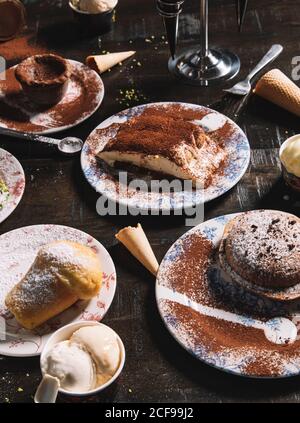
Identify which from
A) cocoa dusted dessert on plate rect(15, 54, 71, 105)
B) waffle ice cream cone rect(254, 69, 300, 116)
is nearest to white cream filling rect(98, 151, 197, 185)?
Answer: cocoa dusted dessert on plate rect(15, 54, 71, 105)

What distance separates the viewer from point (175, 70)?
218 cm

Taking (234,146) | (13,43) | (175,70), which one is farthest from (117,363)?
(13,43)

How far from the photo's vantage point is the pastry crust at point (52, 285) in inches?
54.3

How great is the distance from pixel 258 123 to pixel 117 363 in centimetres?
99

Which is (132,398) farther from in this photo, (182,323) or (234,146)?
(234,146)

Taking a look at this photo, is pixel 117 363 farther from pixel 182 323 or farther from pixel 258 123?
pixel 258 123

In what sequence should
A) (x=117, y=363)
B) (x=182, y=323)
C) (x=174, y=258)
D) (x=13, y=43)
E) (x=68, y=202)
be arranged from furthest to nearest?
(x=13, y=43) < (x=68, y=202) < (x=174, y=258) < (x=182, y=323) < (x=117, y=363)

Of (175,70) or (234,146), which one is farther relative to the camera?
(175,70)

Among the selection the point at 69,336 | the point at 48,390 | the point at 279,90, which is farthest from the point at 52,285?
the point at 279,90

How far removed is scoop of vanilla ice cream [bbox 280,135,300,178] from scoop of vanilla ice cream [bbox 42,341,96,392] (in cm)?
77

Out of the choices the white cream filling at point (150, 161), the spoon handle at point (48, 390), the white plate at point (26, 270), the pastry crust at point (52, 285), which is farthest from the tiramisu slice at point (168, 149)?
the spoon handle at point (48, 390)

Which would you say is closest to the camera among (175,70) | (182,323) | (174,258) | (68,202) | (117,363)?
(117,363)

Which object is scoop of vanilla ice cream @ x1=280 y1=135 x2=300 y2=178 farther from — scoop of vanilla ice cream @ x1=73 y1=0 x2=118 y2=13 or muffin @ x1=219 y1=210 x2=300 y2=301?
scoop of vanilla ice cream @ x1=73 y1=0 x2=118 y2=13

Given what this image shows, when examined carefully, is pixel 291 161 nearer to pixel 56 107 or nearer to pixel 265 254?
pixel 265 254
